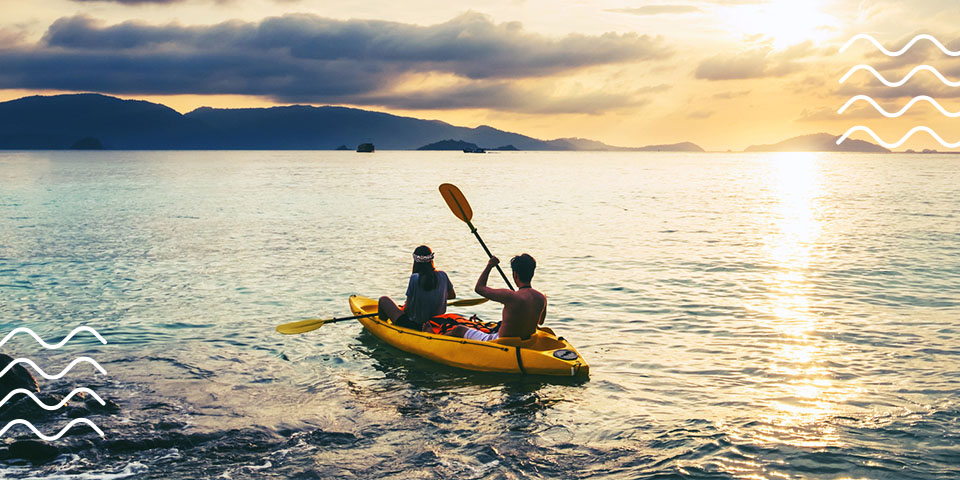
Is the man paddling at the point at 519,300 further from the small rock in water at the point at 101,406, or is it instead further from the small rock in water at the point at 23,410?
the small rock in water at the point at 23,410

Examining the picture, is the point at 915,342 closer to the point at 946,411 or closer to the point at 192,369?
the point at 946,411

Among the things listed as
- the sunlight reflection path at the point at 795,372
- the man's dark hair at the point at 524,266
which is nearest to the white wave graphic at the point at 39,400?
the man's dark hair at the point at 524,266

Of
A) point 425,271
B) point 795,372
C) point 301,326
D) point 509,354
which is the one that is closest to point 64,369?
point 301,326

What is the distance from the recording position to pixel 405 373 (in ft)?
37.1

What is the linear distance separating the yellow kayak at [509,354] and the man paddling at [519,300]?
0.16 m

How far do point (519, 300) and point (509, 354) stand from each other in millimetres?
857

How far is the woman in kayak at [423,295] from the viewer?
456 inches

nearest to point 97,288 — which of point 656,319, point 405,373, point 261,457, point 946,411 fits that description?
point 405,373

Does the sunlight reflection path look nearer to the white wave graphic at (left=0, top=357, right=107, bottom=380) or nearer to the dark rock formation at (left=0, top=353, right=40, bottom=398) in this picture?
the dark rock formation at (left=0, top=353, right=40, bottom=398)

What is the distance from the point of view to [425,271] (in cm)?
1155

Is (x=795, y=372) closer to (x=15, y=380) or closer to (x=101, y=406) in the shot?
(x=101, y=406)

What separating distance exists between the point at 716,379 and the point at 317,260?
15.2m

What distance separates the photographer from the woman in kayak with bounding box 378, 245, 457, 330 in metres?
11.6

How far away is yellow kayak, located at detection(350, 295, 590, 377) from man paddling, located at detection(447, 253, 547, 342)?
16 centimetres
